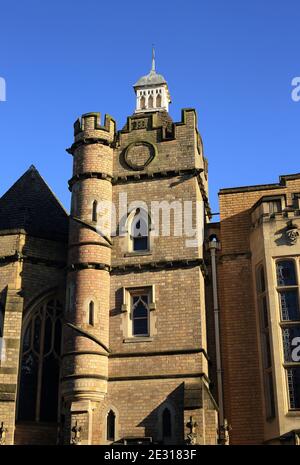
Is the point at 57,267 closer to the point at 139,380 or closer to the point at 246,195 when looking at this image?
the point at 139,380

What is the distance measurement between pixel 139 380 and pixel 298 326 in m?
5.01

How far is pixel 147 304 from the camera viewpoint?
20.8m

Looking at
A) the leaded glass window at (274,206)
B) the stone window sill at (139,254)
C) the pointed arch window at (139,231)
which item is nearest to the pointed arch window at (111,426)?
the stone window sill at (139,254)

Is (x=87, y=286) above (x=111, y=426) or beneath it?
above

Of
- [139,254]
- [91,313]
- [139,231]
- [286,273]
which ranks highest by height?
[139,231]

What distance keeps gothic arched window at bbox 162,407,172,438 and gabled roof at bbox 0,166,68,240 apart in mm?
7188

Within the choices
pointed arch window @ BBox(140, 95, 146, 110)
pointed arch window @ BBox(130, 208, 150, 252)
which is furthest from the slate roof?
pointed arch window @ BBox(130, 208, 150, 252)

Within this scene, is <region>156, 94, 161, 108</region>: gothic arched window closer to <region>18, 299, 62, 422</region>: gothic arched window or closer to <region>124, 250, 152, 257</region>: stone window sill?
<region>124, 250, 152, 257</region>: stone window sill

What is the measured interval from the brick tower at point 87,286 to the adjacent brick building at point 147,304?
43 millimetres

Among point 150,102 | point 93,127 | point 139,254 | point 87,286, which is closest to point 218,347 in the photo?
point 139,254

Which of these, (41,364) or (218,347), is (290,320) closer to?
(218,347)

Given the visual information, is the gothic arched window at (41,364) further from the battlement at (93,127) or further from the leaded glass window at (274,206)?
the leaded glass window at (274,206)

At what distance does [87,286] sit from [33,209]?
5.16 metres

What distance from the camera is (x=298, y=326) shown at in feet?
65.8
